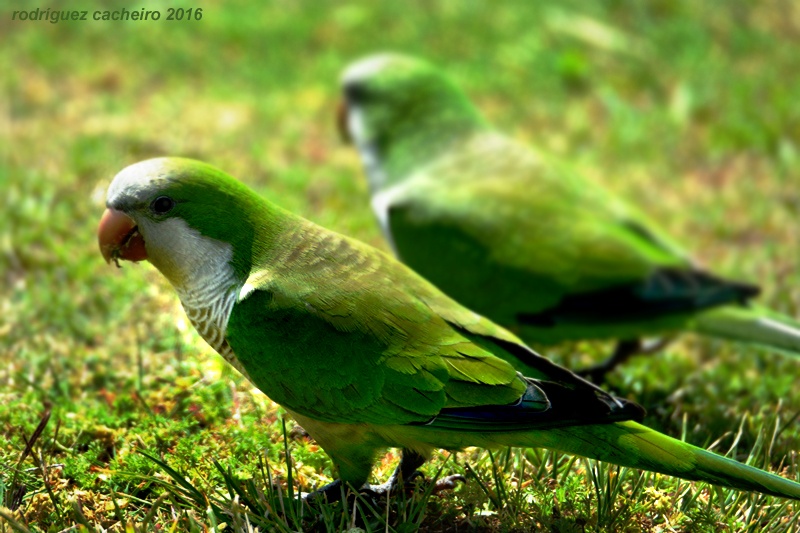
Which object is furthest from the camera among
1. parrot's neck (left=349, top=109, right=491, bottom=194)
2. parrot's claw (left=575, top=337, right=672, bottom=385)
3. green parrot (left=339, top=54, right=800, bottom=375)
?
parrot's neck (left=349, top=109, right=491, bottom=194)

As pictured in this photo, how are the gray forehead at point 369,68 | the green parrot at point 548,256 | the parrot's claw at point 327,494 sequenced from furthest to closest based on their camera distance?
the gray forehead at point 369,68 < the green parrot at point 548,256 < the parrot's claw at point 327,494

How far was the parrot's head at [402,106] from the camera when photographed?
496 centimetres

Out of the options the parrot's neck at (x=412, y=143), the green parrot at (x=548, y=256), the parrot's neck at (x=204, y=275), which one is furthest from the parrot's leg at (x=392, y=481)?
the parrot's neck at (x=412, y=143)

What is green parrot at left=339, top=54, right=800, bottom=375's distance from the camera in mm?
3984

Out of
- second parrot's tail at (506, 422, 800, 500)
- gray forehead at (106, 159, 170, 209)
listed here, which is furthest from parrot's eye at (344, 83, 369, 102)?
second parrot's tail at (506, 422, 800, 500)

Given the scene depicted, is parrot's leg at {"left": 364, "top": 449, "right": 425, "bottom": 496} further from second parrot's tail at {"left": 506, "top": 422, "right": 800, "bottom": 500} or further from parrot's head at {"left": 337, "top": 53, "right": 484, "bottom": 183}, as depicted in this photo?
parrot's head at {"left": 337, "top": 53, "right": 484, "bottom": 183}

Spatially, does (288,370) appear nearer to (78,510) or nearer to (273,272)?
(273,272)

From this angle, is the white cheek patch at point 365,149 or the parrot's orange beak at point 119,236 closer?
the parrot's orange beak at point 119,236

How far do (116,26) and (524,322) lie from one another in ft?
19.1

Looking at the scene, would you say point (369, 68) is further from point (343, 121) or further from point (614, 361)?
point (614, 361)

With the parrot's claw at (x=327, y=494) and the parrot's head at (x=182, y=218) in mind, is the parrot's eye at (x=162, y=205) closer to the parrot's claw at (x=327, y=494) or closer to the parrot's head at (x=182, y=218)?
the parrot's head at (x=182, y=218)

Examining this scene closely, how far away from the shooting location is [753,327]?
3906mm

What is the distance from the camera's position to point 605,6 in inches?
340

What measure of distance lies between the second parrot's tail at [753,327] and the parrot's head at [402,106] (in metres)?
1.73
